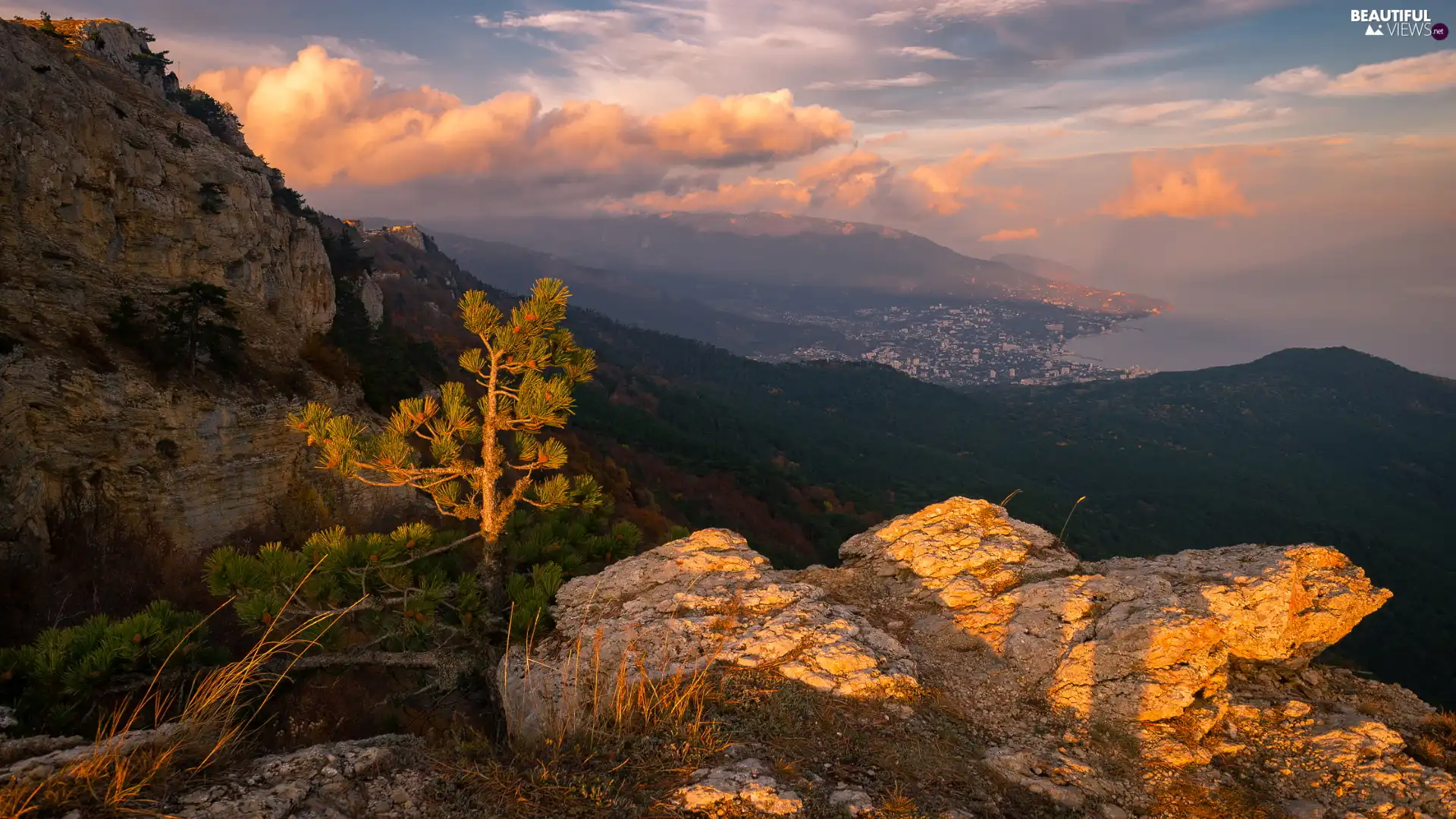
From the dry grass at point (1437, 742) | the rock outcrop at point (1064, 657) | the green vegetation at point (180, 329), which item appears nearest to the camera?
the rock outcrop at point (1064, 657)

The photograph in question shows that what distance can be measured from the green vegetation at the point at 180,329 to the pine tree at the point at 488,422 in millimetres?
12072

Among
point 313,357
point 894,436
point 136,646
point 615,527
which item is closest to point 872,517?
point 313,357

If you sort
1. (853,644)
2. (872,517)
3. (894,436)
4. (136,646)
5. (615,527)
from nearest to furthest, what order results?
(136,646)
(853,644)
(615,527)
(872,517)
(894,436)

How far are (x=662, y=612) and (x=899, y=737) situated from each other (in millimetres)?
2126

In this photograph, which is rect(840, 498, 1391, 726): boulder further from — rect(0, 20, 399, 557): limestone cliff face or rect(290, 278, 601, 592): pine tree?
rect(0, 20, 399, 557): limestone cliff face

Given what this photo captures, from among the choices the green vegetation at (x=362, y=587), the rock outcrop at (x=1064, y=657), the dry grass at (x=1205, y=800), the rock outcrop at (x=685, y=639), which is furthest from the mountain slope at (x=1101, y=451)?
the dry grass at (x=1205, y=800)

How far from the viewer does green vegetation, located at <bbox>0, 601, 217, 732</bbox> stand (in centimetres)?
336

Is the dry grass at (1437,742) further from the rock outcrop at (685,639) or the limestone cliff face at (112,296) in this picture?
the limestone cliff face at (112,296)

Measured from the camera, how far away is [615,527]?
270 inches

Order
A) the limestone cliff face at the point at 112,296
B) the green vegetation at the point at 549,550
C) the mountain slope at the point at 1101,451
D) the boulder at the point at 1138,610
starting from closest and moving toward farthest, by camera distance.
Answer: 1. the boulder at the point at 1138,610
2. the green vegetation at the point at 549,550
3. the limestone cliff face at the point at 112,296
4. the mountain slope at the point at 1101,451

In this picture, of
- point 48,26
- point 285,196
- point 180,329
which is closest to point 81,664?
point 180,329

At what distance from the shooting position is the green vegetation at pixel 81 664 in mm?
3357

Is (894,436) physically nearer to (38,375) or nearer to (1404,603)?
(1404,603)

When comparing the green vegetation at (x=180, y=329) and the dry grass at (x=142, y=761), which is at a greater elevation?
the green vegetation at (x=180, y=329)
